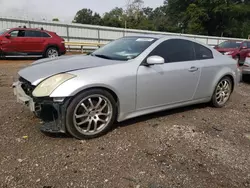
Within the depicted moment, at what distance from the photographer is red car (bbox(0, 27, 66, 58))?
11844 millimetres

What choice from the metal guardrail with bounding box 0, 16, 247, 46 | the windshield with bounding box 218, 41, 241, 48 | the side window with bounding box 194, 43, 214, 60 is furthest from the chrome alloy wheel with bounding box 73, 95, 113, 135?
the metal guardrail with bounding box 0, 16, 247, 46

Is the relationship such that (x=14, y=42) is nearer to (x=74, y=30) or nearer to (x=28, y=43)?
(x=28, y=43)

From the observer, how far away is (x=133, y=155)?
3090 millimetres

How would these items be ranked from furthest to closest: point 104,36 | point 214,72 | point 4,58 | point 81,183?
point 104,36, point 4,58, point 214,72, point 81,183

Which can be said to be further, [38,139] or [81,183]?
[38,139]

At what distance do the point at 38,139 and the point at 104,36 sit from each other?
18.1 metres

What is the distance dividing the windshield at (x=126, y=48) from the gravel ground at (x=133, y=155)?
107 cm

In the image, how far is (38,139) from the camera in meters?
3.36

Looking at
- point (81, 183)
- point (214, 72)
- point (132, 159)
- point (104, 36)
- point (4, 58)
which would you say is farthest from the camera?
point (104, 36)

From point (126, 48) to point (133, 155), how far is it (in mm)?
1912

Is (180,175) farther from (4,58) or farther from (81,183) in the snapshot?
(4,58)

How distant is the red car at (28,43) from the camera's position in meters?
11.8

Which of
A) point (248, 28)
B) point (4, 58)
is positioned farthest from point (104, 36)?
point (248, 28)

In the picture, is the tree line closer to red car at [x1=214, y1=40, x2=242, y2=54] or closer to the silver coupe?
red car at [x1=214, y1=40, x2=242, y2=54]
